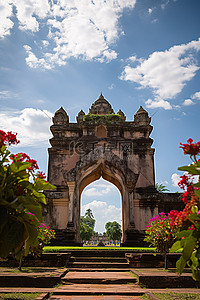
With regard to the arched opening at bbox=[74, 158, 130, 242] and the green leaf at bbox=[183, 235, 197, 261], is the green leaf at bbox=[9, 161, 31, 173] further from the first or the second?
the arched opening at bbox=[74, 158, 130, 242]

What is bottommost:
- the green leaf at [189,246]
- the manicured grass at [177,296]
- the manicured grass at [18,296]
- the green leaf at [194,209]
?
the manicured grass at [18,296]

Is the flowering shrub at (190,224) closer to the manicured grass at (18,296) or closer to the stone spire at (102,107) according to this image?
the manicured grass at (18,296)

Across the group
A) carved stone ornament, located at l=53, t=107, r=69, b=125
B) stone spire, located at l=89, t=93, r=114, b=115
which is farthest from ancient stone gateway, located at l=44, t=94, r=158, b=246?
stone spire, located at l=89, t=93, r=114, b=115

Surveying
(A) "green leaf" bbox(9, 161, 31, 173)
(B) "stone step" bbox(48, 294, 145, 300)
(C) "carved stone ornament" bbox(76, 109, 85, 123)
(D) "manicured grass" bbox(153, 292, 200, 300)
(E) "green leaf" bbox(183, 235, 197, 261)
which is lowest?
(B) "stone step" bbox(48, 294, 145, 300)

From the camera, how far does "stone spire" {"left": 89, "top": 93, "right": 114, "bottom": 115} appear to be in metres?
27.3

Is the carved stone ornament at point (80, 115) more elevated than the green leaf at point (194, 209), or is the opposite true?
the carved stone ornament at point (80, 115)

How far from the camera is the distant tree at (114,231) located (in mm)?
73438

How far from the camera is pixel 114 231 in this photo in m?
74.9

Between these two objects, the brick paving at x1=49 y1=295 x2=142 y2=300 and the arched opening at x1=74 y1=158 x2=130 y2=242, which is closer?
the brick paving at x1=49 y1=295 x2=142 y2=300

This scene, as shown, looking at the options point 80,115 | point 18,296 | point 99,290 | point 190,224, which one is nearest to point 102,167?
point 99,290

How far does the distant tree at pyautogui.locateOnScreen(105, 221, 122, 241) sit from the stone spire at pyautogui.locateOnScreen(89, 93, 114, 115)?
53.6 metres

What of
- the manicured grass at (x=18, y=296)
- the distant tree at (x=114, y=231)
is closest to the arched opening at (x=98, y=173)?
the manicured grass at (x=18, y=296)

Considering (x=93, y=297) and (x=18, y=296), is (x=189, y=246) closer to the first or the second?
A: (x=93, y=297)

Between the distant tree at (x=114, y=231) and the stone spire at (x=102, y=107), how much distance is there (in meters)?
53.6
